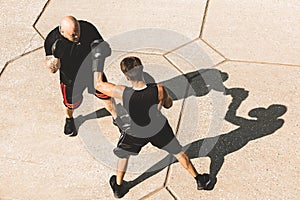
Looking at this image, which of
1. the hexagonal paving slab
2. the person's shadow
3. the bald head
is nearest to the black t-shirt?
the bald head

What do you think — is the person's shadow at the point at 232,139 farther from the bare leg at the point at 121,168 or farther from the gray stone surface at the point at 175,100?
the bare leg at the point at 121,168

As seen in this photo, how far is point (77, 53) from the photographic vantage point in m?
5.43

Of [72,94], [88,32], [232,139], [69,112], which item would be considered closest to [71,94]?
[72,94]

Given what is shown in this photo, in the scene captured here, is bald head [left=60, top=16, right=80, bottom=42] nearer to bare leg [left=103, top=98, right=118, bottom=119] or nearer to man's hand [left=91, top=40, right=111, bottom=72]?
man's hand [left=91, top=40, right=111, bottom=72]

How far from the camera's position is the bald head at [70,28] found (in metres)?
5.13

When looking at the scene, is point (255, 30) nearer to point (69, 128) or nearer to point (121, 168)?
point (69, 128)

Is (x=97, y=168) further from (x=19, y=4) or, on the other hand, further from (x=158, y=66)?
(x=19, y=4)

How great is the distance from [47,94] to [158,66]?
61.6 inches

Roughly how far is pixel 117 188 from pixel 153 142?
0.72 meters

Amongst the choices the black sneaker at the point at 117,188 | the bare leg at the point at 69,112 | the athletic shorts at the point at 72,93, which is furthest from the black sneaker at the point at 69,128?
the black sneaker at the point at 117,188

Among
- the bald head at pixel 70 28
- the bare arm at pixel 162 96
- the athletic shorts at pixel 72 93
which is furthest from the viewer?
the athletic shorts at pixel 72 93

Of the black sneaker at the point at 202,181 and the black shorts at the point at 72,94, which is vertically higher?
the black shorts at the point at 72,94

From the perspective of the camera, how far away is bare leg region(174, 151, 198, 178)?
5.16 meters

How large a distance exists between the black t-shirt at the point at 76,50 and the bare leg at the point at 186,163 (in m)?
1.42
